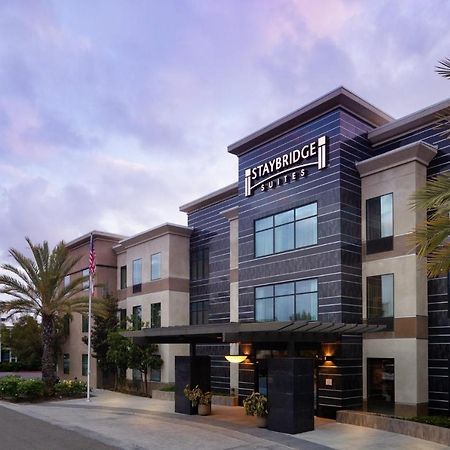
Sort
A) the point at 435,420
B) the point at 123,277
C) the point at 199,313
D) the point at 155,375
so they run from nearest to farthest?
the point at 435,420 < the point at 155,375 < the point at 199,313 < the point at 123,277

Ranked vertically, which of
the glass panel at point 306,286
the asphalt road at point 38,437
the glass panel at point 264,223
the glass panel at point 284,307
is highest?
the glass panel at point 264,223

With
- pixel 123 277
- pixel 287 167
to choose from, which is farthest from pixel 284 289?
pixel 123 277

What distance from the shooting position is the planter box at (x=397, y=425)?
1803 cm

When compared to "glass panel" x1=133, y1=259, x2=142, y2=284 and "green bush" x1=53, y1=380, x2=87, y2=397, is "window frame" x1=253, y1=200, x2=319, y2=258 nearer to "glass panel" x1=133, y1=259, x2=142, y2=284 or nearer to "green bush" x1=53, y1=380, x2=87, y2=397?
"glass panel" x1=133, y1=259, x2=142, y2=284

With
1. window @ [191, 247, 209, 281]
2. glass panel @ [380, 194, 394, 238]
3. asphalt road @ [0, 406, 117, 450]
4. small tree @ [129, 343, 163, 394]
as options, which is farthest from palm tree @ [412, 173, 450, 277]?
small tree @ [129, 343, 163, 394]

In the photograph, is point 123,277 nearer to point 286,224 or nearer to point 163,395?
point 163,395

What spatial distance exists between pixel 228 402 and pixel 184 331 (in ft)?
21.7

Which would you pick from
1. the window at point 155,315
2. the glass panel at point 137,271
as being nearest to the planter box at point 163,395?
the window at point 155,315

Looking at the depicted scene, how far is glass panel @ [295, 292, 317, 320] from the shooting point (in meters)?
23.7

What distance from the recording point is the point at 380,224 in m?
23.0

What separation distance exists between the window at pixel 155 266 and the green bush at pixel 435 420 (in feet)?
64.0

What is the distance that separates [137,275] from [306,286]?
1658 cm

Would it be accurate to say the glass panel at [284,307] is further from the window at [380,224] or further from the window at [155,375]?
the window at [155,375]

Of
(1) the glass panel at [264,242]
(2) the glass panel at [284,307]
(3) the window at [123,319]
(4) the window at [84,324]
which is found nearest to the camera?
(2) the glass panel at [284,307]
